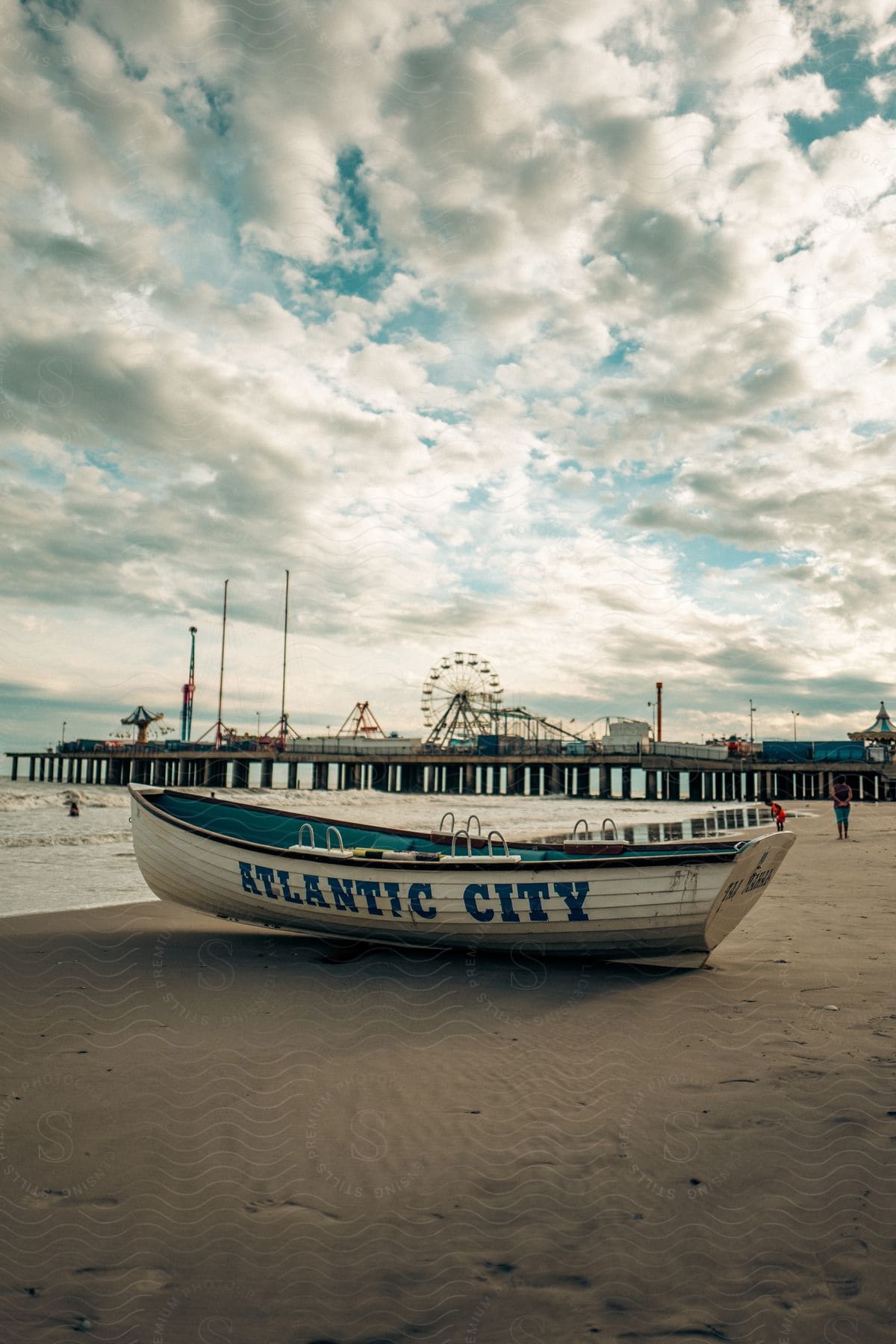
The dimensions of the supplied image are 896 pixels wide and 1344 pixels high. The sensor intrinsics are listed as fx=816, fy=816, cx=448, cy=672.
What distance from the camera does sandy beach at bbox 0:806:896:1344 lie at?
123 inches

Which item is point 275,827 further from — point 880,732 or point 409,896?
point 880,732

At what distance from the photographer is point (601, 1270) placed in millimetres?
3328

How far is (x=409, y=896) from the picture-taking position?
26.2 ft

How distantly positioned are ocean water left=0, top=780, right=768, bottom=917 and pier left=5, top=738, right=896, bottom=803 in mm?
20002

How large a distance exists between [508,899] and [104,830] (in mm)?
22525

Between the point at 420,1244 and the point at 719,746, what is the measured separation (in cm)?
7753

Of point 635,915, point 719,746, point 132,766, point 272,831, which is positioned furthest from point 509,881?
point 132,766

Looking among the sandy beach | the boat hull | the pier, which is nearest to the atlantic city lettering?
the boat hull

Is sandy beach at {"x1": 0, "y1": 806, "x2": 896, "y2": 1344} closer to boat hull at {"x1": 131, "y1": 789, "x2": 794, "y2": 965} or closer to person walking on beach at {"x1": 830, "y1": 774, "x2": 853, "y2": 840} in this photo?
boat hull at {"x1": 131, "y1": 789, "x2": 794, "y2": 965}

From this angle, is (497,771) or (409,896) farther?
(497,771)

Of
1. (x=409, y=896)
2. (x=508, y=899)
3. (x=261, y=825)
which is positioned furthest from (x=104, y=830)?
(x=508, y=899)

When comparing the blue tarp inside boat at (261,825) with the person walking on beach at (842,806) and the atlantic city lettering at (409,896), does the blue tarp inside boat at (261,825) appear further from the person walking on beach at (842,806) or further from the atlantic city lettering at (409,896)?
the person walking on beach at (842,806)

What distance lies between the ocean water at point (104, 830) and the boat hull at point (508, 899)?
1518 mm

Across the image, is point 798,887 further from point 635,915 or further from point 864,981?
point 635,915
